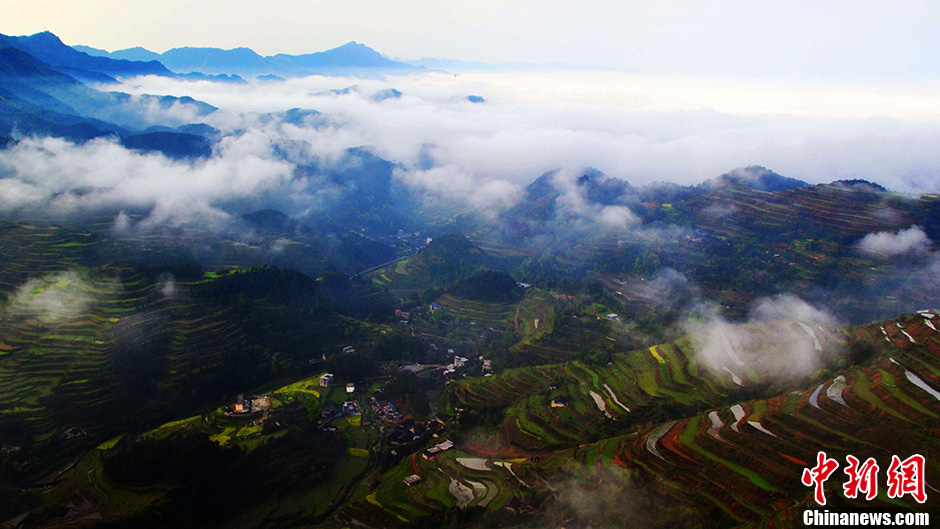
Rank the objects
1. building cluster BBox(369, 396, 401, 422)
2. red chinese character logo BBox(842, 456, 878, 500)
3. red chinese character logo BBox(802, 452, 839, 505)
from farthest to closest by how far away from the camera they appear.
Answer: building cluster BBox(369, 396, 401, 422) < red chinese character logo BBox(802, 452, 839, 505) < red chinese character logo BBox(842, 456, 878, 500)

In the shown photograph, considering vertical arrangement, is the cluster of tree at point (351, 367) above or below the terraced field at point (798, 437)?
below

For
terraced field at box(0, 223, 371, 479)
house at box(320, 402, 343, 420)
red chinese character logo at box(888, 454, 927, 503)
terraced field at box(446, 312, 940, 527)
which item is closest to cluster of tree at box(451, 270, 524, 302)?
terraced field at box(0, 223, 371, 479)

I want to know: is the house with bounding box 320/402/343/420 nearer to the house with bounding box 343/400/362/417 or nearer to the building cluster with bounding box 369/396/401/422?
the house with bounding box 343/400/362/417

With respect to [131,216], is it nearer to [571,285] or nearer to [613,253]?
[571,285]

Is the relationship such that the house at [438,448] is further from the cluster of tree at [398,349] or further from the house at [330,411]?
the cluster of tree at [398,349]

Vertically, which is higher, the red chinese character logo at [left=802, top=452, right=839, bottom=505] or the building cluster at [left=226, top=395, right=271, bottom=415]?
the red chinese character logo at [left=802, top=452, right=839, bottom=505]

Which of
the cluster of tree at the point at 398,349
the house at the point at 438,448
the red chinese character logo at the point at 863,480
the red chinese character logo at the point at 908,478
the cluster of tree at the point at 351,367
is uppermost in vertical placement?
the red chinese character logo at the point at 908,478

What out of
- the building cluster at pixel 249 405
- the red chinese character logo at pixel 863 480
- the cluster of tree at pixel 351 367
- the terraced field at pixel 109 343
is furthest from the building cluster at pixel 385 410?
the red chinese character logo at pixel 863 480
